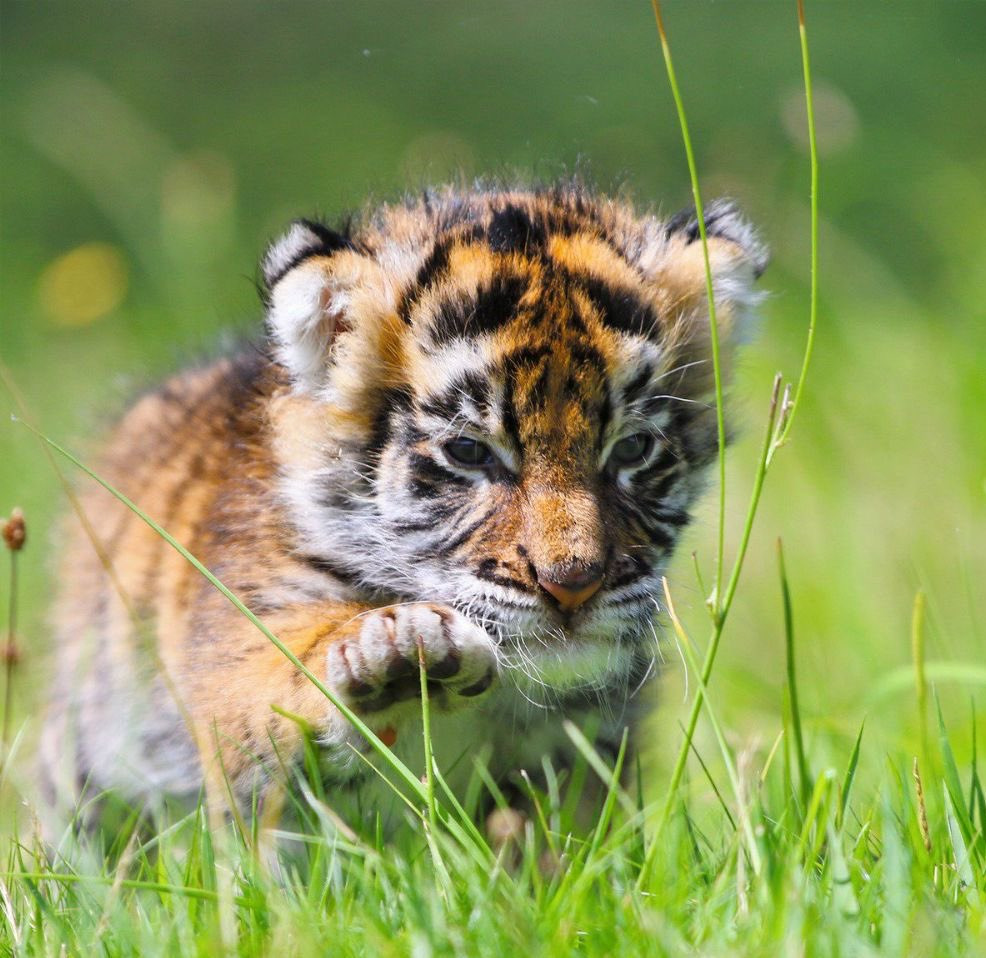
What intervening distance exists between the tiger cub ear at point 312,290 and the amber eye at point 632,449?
0.73m

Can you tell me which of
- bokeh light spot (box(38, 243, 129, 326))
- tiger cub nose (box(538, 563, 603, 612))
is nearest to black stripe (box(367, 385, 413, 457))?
tiger cub nose (box(538, 563, 603, 612))

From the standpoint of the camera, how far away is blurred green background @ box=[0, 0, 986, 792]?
219 inches

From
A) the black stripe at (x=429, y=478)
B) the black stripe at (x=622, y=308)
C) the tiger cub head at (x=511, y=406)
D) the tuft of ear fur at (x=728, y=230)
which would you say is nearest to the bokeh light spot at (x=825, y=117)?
the tuft of ear fur at (x=728, y=230)

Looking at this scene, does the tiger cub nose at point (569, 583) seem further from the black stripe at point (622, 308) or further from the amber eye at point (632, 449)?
the black stripe at point (622, 308)

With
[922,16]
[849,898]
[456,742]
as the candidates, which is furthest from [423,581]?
[922,16]

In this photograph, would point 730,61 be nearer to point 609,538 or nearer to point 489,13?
point 489,13

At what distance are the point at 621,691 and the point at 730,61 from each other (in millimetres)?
6096

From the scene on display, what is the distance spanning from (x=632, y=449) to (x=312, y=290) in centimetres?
88

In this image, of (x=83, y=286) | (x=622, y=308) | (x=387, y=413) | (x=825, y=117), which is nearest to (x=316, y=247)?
(x=387, y=413)

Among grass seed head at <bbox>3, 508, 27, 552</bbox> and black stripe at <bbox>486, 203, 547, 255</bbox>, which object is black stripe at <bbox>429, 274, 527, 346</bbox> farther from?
grass seed head at <bbox>3, 508, 27, 552</bbox>

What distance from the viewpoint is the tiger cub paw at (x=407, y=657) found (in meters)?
3.04

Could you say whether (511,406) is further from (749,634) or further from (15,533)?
(749,634)

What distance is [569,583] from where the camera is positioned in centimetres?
311

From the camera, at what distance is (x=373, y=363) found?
3555mm
